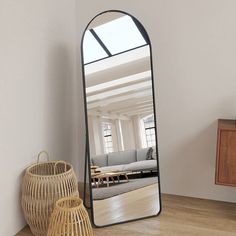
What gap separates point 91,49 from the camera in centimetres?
224

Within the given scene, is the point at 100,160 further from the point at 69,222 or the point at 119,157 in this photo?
the point at 69,222

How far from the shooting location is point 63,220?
69.4 inches

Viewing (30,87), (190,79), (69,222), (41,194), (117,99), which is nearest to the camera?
(69,222)

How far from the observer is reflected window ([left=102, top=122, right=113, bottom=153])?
226 centimetres

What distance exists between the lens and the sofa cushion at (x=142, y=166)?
227 cm

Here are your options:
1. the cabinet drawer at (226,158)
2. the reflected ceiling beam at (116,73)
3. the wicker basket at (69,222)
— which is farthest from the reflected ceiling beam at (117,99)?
the wicker basket at (69,222)

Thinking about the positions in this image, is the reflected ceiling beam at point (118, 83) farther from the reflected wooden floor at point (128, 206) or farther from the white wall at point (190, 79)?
the reflected wooden floor at point (128, 206)

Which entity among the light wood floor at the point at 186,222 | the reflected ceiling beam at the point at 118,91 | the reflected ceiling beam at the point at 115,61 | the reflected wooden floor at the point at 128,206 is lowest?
the light wood floor at the point at 186,222

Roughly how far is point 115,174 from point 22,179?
640mm

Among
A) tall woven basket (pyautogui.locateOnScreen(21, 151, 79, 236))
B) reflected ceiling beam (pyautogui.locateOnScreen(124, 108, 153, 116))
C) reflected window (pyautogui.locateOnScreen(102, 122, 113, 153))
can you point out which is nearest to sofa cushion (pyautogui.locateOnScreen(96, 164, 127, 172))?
reflected window (pyautogui.locateOnScreen(102, 122, 113, 153))

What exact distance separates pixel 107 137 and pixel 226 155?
0.82m

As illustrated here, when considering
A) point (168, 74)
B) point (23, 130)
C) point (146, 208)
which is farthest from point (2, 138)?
point (168, 74)

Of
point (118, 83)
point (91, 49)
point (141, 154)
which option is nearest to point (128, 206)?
point (141, 154)

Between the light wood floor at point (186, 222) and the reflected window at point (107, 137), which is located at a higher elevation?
the reflected window at point (107, 137)
